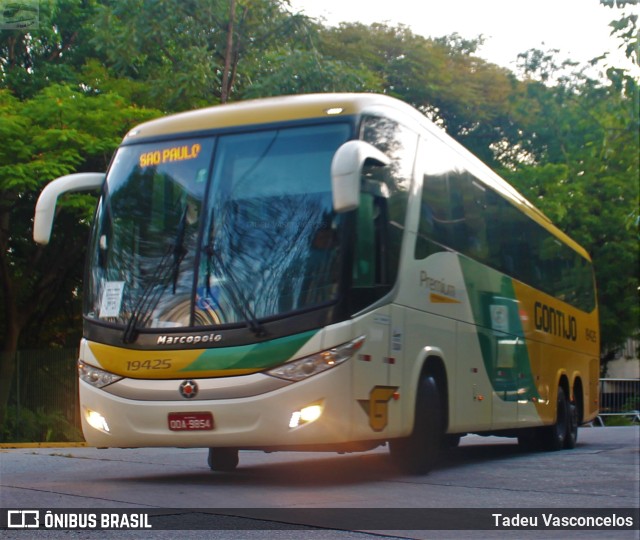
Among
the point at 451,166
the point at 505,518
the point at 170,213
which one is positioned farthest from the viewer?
the point at 451,166

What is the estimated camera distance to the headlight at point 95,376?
9461 mm

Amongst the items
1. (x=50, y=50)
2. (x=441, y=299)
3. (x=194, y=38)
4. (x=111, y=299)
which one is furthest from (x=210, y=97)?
(x=111, y=299)

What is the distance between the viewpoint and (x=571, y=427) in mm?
17594

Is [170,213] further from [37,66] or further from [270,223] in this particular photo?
[37,66]

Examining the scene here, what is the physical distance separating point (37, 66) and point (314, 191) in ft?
55.0

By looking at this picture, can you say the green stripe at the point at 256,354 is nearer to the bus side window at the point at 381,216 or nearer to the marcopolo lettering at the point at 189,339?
the marcopolo lettering at the point at 189,339

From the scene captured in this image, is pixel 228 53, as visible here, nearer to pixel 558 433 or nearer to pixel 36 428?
pixel 36 428

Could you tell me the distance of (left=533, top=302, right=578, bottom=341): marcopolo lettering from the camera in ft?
52.5

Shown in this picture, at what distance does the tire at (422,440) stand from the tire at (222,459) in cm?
176

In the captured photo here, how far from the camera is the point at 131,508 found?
296 inches

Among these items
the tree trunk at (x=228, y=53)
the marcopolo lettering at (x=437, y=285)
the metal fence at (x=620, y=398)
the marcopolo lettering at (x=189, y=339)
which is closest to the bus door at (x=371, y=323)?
the marcopolo lettering at (x=437, y=285)

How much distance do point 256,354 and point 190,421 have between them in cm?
80

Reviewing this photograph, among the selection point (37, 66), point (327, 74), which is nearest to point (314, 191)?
point (327, 74)

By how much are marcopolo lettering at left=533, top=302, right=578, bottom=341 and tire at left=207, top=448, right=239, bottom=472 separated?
19.7 ft
